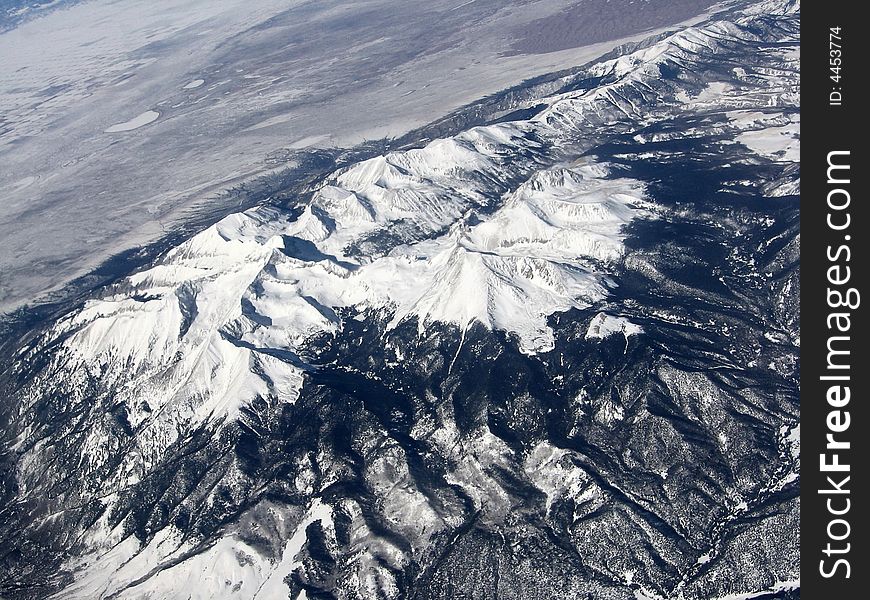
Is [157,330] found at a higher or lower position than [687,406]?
higher

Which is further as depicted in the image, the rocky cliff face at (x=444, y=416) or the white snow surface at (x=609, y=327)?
the white snow surface at (x=609, y=327)

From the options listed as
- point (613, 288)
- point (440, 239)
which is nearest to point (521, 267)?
point (613, 288)

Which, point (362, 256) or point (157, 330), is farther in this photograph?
point (362, 256)

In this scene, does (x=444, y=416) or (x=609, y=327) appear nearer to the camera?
(x=444, y=416)

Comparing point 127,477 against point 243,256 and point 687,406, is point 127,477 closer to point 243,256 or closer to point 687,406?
point 243,256

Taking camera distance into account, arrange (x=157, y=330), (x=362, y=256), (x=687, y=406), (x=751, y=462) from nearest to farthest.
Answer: (x=751, y=462)
(x=687, y=406)
(x=157, y=330)
(x=362, y=256)

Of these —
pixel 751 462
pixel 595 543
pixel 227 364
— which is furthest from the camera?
pixel 227 364

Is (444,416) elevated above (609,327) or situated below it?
below

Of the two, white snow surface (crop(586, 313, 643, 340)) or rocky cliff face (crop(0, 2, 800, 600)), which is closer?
rocky cliff face (crop(0, 2, 800, 600))
